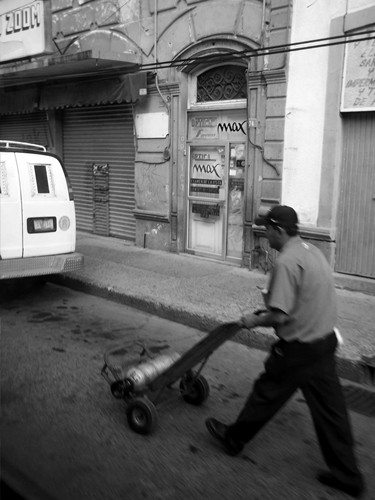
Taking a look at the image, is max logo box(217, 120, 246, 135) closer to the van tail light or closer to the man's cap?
the van tail light

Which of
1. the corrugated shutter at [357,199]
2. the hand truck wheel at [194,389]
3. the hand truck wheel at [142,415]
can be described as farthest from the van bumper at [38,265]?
the corrugated shutter at [357,199]

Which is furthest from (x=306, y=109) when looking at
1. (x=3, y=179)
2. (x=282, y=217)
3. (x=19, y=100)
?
(x=19, y=100)

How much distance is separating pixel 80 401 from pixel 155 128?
7.18 m

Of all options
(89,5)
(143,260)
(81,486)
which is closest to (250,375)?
(81,486)

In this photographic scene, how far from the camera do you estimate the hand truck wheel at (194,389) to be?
4.33m

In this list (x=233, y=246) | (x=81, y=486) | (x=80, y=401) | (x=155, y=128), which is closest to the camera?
(x=81, y=486)

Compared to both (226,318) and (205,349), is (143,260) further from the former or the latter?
(205,349)

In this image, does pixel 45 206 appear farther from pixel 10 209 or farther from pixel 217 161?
pixel 217 161

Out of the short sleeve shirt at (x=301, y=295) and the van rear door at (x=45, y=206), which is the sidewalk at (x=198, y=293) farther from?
the short sleeve shirt at (x=301, y=295)

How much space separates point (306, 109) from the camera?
8.12 m

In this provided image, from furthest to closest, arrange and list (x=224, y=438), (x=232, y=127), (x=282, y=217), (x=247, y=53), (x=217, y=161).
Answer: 1. (x=217, y=161)
2. (x=232, y=127)
3. (x=247, y=53)
4. (x=224, y=438)
5. (x=282, y=217)

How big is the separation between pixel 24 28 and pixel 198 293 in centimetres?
1004

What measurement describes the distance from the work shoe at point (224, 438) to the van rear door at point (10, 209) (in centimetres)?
416

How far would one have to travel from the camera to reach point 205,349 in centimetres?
367
